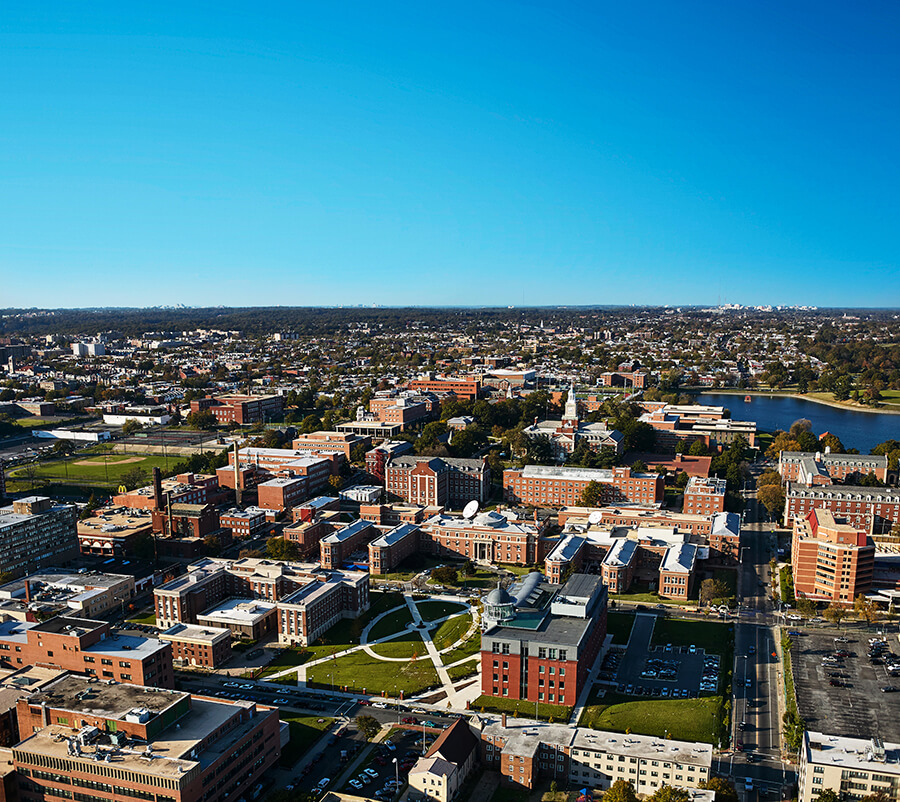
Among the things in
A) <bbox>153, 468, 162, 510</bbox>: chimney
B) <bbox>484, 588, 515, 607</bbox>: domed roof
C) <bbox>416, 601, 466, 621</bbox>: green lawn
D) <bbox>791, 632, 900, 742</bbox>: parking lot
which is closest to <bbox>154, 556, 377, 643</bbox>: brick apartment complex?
<bbox>416, 601, 466, 621</bbox>: green lawn

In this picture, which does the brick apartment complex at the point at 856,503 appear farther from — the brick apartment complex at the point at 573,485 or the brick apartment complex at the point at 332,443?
the brick apartment complex at the point at 332,443

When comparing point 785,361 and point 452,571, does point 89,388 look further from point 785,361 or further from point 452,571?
point 785,361

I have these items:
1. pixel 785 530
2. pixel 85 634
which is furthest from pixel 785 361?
pixel 85 634

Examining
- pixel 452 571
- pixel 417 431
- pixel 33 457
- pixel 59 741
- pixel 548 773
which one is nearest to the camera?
pixel 59 741

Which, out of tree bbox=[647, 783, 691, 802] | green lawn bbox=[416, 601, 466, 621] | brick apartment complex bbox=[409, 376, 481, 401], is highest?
brick apartment complex bbox=[409, 376, 481, 401]

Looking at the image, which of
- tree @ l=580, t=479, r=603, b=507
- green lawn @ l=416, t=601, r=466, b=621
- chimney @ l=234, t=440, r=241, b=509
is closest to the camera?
green lawn @ l=416, t=601, r=466, b=621

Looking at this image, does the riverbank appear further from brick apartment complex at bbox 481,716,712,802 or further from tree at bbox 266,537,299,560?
brick apartment complex at bbox 481,716,712,802

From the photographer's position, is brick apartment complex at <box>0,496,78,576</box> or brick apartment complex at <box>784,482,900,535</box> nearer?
brick apartment complex at <box>0,496,78,576</box>

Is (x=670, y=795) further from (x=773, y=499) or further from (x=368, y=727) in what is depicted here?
(x=773, y=499)
